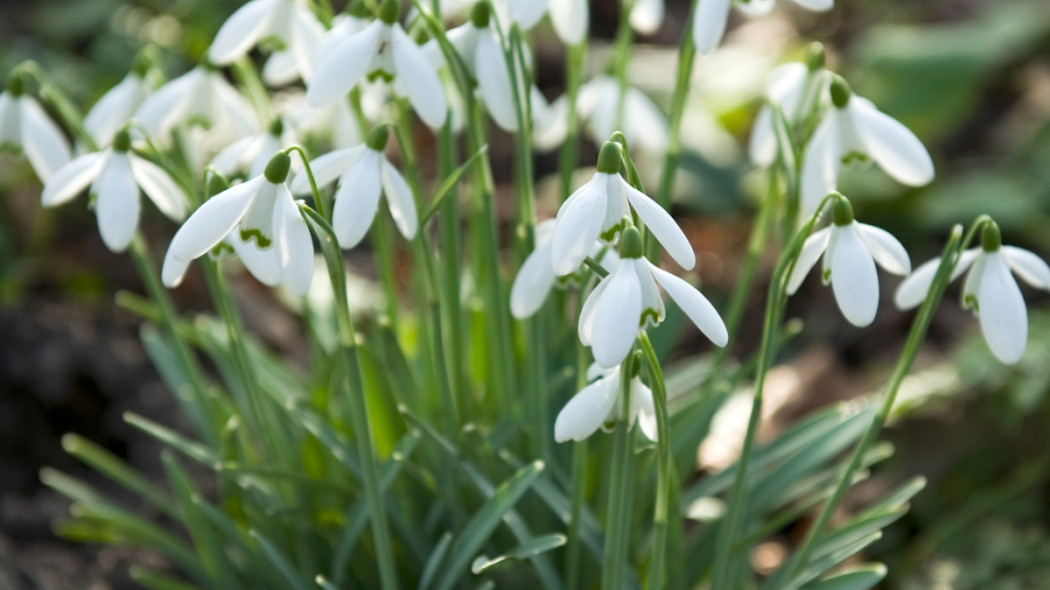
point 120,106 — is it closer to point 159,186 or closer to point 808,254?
point 159,186

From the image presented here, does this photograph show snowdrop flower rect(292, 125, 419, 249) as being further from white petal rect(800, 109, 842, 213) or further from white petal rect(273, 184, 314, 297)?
white petal rect(800, 109, 842, 213)

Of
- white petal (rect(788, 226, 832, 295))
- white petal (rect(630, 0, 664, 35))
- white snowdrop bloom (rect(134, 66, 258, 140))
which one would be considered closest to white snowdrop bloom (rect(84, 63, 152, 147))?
white snowdrop bloom (rect(134, 66, 258, 140))

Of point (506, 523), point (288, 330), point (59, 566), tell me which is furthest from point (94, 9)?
point (506, 523)

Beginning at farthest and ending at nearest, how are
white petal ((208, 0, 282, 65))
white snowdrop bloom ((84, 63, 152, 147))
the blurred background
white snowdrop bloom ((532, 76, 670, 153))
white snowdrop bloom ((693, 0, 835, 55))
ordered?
the blurred background, white snowdrop bloom ((532, 76, 670, 153)), white snowdrop bloom ((84, 63, 152, 147)), white petal ((208, 0, 282, 65)), white snowdrop bloom ((693, 0, 835, 55))

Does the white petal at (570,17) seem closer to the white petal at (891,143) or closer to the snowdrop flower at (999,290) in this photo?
the white petal at (891,143)

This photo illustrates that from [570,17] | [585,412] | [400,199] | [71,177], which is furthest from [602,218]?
[71,177]

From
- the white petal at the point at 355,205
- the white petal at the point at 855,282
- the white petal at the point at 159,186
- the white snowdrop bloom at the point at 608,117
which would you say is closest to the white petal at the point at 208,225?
the white petal at the point at 355,205

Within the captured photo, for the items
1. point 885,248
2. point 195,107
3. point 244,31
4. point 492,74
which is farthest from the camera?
point 195,107

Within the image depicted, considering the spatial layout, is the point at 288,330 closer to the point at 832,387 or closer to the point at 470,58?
the point at 832,387
